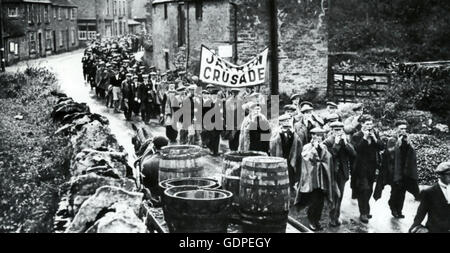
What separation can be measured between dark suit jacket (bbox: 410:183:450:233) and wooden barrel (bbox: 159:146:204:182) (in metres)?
3.12

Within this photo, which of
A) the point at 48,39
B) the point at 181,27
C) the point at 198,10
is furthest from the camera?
the point at 48,39

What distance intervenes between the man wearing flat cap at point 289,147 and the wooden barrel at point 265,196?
3.36m

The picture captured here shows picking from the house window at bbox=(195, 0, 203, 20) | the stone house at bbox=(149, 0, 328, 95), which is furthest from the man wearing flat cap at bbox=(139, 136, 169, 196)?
the house window at bbox=(195, 0, 203, 20)

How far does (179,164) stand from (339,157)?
310cm

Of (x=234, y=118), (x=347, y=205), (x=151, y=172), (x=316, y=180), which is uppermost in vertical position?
(x=234, y=118)

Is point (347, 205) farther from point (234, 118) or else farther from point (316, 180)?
point (234, 118)

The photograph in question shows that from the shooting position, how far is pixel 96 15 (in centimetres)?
6425

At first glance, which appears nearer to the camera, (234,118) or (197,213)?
(197,213)

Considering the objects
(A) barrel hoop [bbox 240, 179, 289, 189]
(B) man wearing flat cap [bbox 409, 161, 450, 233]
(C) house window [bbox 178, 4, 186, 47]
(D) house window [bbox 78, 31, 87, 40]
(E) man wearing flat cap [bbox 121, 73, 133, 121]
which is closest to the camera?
(B) man wearing flat cap [bbox 409, 161, 450, 233]

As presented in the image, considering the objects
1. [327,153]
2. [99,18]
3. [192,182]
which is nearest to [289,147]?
[327,153]

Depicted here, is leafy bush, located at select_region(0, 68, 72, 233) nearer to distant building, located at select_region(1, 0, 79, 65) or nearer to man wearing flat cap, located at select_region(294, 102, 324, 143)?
man wearing flat cap, located at select_region(294, 102, 324, 143)

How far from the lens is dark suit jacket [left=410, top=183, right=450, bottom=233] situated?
7.70m

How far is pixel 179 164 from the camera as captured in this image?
341 inches

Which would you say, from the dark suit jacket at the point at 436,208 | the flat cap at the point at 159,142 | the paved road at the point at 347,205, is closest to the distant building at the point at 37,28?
the paved road at the point at 347,205
